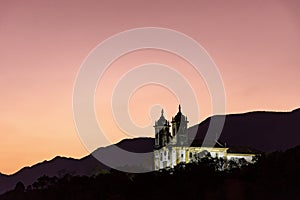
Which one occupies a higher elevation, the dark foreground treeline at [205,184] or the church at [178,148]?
the church at [178,148]

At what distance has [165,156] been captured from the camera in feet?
480

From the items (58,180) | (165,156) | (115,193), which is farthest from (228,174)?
(58,180)

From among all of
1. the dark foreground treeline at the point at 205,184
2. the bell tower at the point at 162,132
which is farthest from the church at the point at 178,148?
the dark foreground treeline at the point at 205,184

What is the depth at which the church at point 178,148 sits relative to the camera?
142 metres

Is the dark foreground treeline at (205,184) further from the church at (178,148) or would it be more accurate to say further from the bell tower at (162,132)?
the bell tower at (162,132)

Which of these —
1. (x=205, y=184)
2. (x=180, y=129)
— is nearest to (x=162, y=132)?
(x=180, y=129)

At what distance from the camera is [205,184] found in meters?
104

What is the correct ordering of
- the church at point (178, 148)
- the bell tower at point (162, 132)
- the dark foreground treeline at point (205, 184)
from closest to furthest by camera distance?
the dark foreground treeline at point (205, 184), the church at point (178, 148), the bell tower at point (162, 132)

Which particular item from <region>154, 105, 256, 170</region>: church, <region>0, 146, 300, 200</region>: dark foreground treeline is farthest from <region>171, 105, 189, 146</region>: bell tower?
<region>0, 146, 300, 200</region>: dark foreground treeline

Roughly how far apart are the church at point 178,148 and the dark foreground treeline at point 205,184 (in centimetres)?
986

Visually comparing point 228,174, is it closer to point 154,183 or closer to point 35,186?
point 154,183

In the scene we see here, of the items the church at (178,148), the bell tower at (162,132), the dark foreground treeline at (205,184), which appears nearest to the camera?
the dark foreground treeline at (205,184)

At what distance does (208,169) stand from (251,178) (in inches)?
633

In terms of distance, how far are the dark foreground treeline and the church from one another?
9.86m
